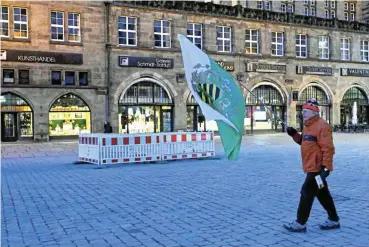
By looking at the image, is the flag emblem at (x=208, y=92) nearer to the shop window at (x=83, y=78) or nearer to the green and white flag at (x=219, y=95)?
the green and white flag at (x=219, y=95)

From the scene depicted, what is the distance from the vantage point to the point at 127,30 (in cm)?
3434

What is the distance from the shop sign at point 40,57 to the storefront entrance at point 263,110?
15.7 meters

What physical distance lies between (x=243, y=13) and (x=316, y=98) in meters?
11.8

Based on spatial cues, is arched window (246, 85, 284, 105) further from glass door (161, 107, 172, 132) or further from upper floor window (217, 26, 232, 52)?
glass door (161, 107, 172, 132)

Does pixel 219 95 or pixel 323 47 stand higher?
pixel 323 47

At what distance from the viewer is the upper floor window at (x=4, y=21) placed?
29844mm

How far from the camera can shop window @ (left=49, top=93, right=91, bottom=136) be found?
31.6 meters

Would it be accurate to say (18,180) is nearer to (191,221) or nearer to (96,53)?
(191,221)

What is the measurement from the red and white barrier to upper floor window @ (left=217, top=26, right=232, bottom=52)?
20727 millimetres

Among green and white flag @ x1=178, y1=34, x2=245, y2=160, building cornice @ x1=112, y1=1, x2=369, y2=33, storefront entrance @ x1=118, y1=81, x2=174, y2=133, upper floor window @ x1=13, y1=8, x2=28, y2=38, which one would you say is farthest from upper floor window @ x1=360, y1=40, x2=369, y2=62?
green and white flag @ x1=178, y1=34, x2=245, y2=160

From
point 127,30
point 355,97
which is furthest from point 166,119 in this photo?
point 355,97

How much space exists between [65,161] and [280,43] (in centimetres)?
2876

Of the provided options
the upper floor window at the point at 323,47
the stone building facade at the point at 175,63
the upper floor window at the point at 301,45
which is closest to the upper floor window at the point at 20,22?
the stone building facade at the point at 175,63

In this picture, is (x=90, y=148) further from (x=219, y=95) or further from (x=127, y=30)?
(x=127, y=30)
